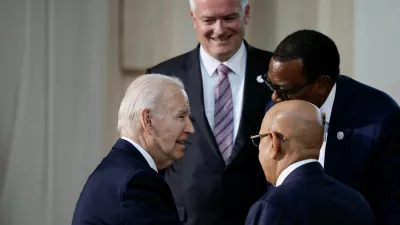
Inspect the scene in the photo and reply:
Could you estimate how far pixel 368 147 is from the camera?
278 cm

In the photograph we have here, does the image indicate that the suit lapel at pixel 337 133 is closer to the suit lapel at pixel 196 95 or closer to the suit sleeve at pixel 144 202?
the suit lapel at pixel 196 95

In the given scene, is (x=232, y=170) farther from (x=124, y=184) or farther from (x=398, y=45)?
(x=398, y=45)

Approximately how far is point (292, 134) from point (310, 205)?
21 cm

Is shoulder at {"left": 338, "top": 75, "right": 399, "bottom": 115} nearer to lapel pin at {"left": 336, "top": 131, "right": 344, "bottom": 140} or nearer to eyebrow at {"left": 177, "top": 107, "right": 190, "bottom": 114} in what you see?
lapel pin at {"left": 336, "top": 131, "right": 344, "bottom": 140}

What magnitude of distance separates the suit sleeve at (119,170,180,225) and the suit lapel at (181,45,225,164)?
760 mm

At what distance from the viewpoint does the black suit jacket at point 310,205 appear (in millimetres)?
2201

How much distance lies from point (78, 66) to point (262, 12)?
3.48 ft

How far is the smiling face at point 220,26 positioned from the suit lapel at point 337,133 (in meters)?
0.58

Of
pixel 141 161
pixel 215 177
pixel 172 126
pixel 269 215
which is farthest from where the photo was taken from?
pixel 215 177

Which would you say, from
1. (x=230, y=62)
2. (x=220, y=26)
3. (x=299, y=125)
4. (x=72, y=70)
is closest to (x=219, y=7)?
(x=220, y=26)

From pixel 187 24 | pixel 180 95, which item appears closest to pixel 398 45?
pixel 187 24

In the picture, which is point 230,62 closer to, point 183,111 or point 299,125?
point 183,111

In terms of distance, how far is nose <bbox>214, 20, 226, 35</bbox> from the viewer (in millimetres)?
3262

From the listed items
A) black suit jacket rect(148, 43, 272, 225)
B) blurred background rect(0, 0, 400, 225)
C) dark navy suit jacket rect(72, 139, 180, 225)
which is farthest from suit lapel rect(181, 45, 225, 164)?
blurred background rect(0, 0, 400, 225)
